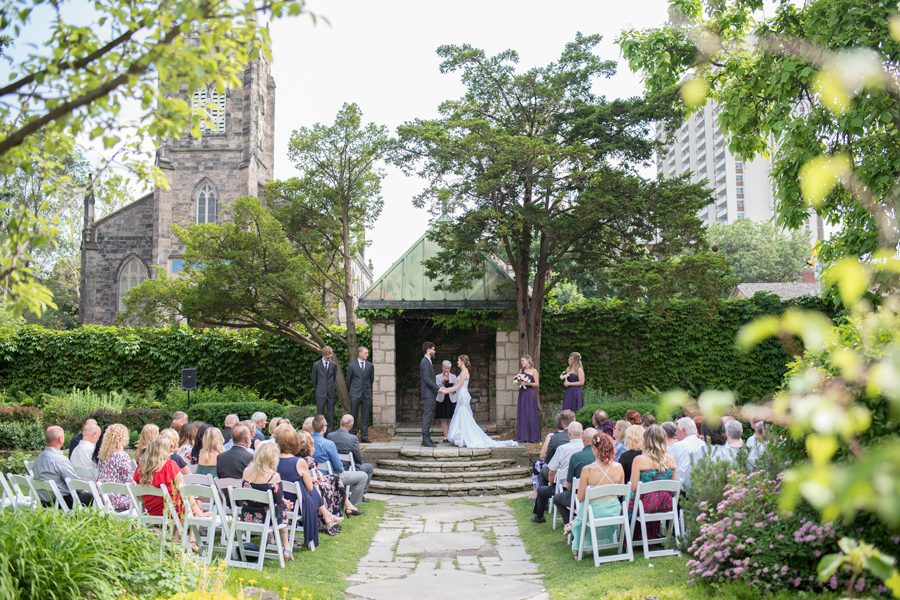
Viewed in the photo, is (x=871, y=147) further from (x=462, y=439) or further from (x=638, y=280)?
(x=462, y=439)

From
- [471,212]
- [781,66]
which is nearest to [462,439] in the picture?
[471,212]

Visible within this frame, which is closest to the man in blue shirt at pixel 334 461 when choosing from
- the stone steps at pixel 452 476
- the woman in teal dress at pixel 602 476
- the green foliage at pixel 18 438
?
the stone steps at pixel 452 476

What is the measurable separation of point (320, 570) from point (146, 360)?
14163 millimetres

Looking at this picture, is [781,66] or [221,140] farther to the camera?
[221,140]

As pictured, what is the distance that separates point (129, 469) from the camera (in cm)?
816

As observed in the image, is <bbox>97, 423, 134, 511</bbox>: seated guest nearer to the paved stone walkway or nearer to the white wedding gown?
the paved stone walkway

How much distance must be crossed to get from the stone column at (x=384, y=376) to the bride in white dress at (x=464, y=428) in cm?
209

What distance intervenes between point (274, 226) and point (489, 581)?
10519 millimetres

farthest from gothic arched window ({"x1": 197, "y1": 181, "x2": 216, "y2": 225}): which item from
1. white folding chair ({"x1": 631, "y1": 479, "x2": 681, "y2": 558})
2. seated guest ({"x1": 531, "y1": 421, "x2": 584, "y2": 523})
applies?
white folding chair ({"x1": 631, "y1": 479, "x2": 681, "y2": 558})

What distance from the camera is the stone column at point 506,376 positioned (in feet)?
54.3

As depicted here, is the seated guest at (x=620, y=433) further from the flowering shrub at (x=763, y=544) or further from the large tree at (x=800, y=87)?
the large tree at (x=800, y=87)

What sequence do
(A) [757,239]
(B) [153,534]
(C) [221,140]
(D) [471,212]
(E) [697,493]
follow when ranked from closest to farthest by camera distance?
(B) [153,534] → (E) [697,493] → (D) [471,212] → (C) [221,140] → (A) [757,239]

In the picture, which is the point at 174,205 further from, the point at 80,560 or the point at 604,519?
the point at 80,560

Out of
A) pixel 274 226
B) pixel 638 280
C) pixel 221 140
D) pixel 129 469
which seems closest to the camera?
pixel 129 469
